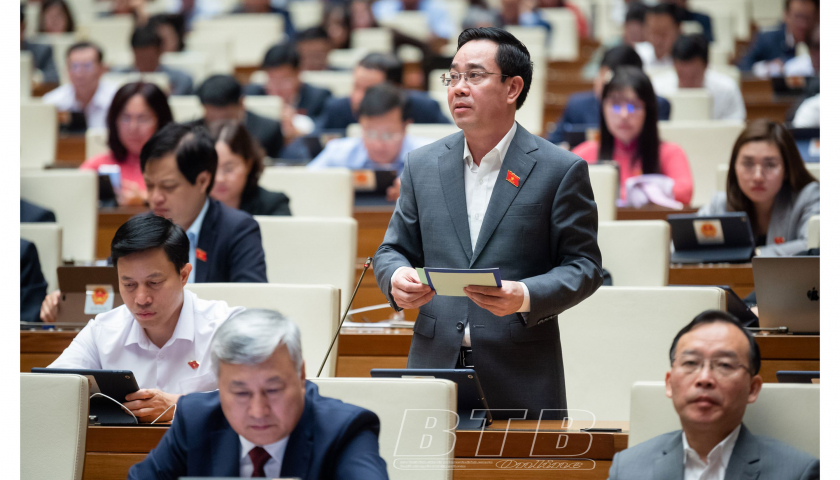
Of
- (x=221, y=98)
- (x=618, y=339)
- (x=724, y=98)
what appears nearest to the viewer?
(x=618, y=339)

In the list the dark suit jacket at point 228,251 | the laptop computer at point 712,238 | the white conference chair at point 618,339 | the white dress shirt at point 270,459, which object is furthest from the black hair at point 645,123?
the white dress shirt at point 270,459

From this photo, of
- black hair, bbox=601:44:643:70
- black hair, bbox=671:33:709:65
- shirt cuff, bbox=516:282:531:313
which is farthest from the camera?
black hair, bbox=671:33:709:65

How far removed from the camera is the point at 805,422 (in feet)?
5.71

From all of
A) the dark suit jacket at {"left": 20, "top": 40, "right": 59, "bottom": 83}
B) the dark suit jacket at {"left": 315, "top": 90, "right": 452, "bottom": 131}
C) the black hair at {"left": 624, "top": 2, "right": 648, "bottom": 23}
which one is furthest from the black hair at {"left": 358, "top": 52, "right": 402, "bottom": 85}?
the dark suit jacket at {"left": 20, "top": 40, "right": 59, "bottom": 83}

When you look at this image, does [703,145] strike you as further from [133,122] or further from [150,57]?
[150,57]

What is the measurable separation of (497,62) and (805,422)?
90 cm

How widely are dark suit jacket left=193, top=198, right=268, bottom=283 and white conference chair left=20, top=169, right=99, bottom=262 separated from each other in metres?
1.09

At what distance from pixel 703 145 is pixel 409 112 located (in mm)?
1485

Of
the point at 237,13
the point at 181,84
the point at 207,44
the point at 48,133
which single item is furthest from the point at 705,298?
the point at 237,13

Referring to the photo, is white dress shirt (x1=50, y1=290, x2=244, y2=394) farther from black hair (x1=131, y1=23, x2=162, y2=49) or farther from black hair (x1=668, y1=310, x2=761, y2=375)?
black hair (x1=131, y1=23, x2=162, y2=49)

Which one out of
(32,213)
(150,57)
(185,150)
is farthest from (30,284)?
(150,57)

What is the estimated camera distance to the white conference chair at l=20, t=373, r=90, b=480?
6.26 feet

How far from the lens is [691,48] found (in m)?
5.20
